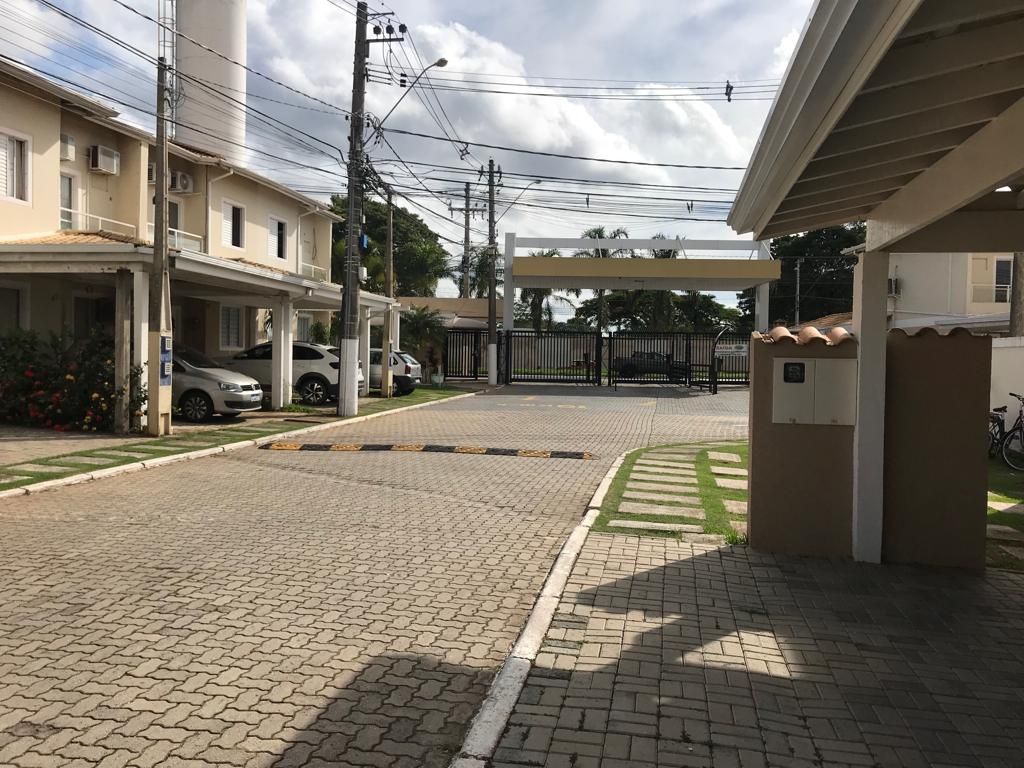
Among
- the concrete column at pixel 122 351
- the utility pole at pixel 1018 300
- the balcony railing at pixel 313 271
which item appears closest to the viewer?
the concrete column at pixel 122 351

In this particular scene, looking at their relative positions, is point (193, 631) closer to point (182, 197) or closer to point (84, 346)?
point (84, 346)

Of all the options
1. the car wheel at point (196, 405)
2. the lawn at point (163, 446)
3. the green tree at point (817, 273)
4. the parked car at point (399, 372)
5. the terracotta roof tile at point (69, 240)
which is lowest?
the lawn at point (163, 446)

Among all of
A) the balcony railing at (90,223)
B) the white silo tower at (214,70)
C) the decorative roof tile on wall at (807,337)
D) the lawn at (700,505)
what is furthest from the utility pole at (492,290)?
the decorative roof tile on wall at (807,337)

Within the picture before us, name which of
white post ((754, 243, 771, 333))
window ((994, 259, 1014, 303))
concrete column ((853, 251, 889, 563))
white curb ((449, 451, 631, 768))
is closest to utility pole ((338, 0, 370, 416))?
white curb ((449, 451, 631, 768))

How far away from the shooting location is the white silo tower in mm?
29516

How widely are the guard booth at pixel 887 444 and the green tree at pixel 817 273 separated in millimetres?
51350

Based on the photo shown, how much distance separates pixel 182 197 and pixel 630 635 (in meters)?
21.0

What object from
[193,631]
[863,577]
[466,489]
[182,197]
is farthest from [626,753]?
[182,197]

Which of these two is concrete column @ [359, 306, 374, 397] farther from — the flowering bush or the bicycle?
the bicycle

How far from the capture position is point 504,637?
5191mm

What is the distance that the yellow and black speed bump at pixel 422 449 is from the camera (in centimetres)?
1394

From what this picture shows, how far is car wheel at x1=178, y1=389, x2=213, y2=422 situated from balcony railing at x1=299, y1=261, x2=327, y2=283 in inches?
476

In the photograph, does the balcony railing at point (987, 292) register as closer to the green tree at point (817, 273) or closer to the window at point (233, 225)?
the green tree at point (817, 273)

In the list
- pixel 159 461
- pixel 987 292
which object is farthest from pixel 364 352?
pixel 987 292
